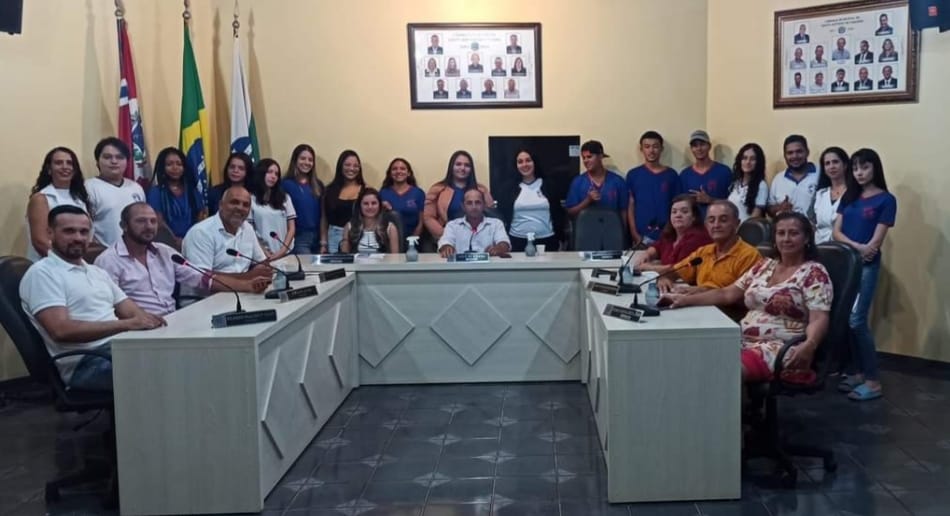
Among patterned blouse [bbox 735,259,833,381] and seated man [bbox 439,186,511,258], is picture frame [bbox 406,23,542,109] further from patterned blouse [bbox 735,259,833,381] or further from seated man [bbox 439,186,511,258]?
patterned blouse [bbox 735,259,833,381]

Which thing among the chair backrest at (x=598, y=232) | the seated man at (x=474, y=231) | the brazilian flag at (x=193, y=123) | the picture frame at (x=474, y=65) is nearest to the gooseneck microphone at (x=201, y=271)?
the seated man at (x=474, y=231)

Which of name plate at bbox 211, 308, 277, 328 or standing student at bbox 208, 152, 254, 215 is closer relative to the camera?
name plate at bbox 211, 308, 277, 328

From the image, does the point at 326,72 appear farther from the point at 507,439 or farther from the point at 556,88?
the point at 507,439

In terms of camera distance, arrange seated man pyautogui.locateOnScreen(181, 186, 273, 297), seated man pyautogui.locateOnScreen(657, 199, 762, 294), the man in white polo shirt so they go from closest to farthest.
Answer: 1. seated man pyautogui.locateOnScreen(657, 199, 762, 294)
2. seated man pyautogui.locateOnScreen(181, 186, 273, 297)
3. the man in white polo shirt

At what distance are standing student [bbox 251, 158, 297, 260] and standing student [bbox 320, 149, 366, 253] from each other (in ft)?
1.11

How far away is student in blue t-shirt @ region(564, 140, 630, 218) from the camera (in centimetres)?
628

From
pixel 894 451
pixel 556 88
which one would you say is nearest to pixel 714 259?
pixel 894 451

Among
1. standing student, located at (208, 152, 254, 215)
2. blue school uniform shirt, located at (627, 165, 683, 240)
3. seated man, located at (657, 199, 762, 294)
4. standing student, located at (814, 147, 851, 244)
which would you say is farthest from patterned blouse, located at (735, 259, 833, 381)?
standing student, located at (208, 152, 254, 215)

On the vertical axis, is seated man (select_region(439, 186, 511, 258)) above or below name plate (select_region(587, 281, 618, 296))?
above

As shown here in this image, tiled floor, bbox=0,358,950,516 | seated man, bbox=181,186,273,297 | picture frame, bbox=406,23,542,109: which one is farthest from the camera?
picture frame, bbox=406,23,542,109

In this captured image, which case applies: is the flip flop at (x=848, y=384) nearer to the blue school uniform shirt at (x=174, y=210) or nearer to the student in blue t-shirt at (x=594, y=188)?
the student in blue t-shirt at (x=594, y=188)

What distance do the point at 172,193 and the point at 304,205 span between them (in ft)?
3.43

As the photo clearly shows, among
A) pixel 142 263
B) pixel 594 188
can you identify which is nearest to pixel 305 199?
pixel 594 188

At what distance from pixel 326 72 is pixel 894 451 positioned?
195 inches
